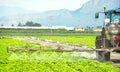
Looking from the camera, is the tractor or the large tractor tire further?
the large tractor tire

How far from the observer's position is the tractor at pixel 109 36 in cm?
1817

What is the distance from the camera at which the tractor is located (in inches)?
715

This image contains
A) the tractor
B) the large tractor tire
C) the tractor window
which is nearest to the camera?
the tractor

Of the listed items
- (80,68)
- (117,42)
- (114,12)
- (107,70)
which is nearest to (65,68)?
(80,68)

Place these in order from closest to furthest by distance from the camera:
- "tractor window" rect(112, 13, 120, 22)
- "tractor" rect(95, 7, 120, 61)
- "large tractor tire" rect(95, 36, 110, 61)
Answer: "tractor" rect(95, 7, 120, 61) → "large tractor tire" rect(95, 36, 110, 61) → "tractor window" rect(112, 13, 120, 22)

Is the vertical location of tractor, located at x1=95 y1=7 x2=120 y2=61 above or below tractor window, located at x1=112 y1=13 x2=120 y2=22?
below

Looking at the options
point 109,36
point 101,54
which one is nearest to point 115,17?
point 109,36

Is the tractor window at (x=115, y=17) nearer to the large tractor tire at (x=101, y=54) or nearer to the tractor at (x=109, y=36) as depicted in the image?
the tractor at (x=109, y=36)

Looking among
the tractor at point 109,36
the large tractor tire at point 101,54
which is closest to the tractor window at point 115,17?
the tractor at point 109,36

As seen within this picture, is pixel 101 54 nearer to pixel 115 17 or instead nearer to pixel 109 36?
pixel 109 36

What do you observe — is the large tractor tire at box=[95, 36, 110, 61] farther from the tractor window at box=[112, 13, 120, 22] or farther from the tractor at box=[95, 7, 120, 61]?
the tractor window at box=[112, 13, 120, 22]

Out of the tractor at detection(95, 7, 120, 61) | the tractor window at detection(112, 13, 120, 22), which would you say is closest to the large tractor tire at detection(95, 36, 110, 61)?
the tractor at detection(95, 7, 120, 61)

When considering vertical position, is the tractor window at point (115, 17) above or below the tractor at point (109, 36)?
above

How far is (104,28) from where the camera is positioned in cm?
1939
